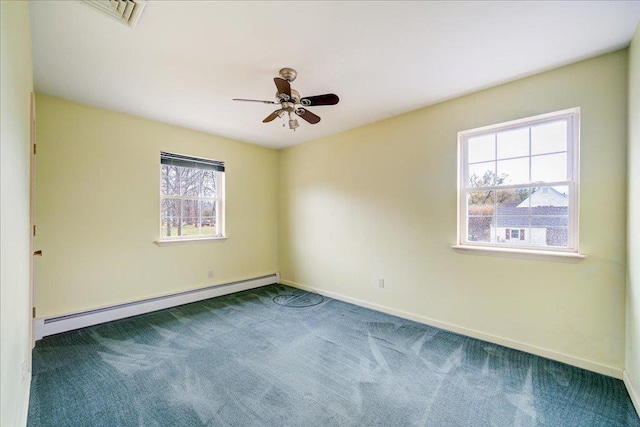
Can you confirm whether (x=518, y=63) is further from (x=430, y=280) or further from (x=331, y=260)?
(x=331, y=260)

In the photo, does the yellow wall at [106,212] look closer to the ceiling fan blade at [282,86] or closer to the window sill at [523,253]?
the ceiling fan blade at [282,86]

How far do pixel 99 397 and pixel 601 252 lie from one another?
393 centimetres

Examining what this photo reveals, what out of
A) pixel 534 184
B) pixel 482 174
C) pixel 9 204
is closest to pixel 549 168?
pixel 534 184

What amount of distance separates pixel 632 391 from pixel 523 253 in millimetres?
1097

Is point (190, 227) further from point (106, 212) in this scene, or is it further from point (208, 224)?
point (106, 212)

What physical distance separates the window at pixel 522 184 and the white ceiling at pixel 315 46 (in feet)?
1.71

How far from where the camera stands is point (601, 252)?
7.07 feet

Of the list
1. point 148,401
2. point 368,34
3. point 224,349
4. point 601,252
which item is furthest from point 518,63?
point 148,401

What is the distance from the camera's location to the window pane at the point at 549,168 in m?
2.37

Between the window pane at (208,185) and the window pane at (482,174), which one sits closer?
the window pane at (482,174)

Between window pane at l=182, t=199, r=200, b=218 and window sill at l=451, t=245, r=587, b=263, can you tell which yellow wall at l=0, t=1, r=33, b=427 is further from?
window sill at l=451, t=245, r=587, b=263

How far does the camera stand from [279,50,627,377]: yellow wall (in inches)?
84.2

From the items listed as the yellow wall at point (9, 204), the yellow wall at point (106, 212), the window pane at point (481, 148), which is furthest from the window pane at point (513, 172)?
the yellow wall at point (106, 212)

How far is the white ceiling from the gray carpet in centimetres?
252
